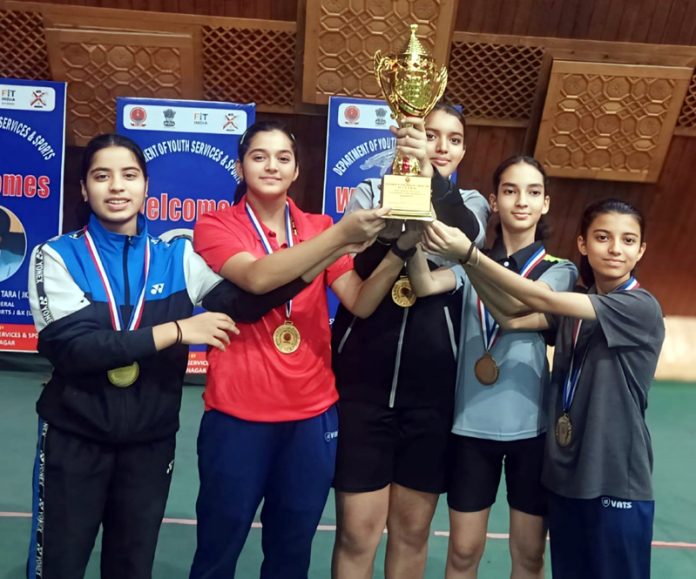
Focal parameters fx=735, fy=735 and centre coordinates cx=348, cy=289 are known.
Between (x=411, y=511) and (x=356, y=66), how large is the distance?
3.49m

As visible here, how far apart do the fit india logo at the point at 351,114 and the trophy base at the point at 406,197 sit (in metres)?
3.09

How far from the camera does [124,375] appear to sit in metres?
1.90

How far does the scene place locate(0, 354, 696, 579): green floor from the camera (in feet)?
9.71

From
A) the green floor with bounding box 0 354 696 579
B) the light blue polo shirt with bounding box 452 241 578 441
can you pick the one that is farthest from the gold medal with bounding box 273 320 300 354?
the green floor with bounding box 0 354 696 579

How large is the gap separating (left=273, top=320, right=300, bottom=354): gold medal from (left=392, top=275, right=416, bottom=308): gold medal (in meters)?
0.32

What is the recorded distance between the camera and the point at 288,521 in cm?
211

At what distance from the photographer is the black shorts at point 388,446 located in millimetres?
2184

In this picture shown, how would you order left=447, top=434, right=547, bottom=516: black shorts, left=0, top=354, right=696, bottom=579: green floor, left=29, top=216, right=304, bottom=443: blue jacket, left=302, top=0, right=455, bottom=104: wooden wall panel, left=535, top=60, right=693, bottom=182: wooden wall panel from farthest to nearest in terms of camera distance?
left=535, top=60, right=693, bottom=182: wooden wall panel < left=302, top=0, right=455, bottom=104: wooden wall panel < left=0, top=354, right=696, bottom=579: green floor < left=447, top=434, right=547, bottom=516: black shorts < left=29, top=216, right=304, bottom=443: blue jacket

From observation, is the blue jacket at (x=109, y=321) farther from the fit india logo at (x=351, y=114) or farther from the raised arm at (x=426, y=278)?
the fit india logo at (x=351, y=114)

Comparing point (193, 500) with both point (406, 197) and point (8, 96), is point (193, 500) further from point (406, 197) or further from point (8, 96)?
point (8, 96)

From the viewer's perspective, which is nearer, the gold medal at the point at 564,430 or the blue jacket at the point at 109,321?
the blue jacket at the point at 109,321

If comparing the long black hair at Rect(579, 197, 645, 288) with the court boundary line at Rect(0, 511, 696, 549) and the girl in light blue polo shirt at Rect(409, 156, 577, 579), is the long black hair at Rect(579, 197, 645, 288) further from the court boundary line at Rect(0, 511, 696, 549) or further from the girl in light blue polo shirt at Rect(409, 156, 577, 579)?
the court boundary line at Rect(0, 511, 696, 549)

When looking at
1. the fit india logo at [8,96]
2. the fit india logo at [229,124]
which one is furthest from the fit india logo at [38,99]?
the fit india logo at [229,124]

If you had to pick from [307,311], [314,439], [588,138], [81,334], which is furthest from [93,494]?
[588,138]
